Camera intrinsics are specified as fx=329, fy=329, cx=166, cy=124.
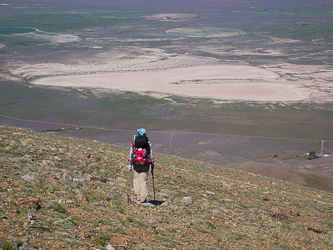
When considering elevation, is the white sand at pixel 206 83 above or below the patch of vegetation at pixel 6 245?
below

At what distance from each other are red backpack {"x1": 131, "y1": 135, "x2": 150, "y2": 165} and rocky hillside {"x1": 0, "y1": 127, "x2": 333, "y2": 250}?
4.08ft

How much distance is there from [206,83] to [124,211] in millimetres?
64550

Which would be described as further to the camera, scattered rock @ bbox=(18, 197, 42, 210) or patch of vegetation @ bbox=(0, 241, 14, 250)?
scattered rock @ bbox=(18, 197, 42, 210)

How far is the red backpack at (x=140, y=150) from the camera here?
29.7 ft

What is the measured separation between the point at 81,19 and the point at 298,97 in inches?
5715

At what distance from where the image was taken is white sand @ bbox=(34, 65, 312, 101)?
6450cm

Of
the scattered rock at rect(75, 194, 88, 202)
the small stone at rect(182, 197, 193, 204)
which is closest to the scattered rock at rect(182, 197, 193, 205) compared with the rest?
the small stone at rect(182, 197, 193, 204)

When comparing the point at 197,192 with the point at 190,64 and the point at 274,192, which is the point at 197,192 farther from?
the point at 190,64

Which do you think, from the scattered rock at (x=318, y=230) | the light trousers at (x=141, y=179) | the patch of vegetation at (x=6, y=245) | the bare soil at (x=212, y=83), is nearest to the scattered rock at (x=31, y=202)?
the patch of vegetation at (x=6, y=245)

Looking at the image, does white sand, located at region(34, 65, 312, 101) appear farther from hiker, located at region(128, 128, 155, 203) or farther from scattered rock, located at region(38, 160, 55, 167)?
hiker, located at region(128, 128, 155, 203)

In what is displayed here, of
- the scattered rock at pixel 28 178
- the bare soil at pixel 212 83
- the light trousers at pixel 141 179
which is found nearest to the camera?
the scattered rock at pixel 28 178

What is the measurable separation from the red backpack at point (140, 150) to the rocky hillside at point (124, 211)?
124cm

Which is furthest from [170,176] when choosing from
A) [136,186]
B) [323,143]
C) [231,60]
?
[231,60]

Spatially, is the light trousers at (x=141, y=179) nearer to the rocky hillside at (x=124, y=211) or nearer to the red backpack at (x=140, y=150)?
the red backpack at (x=140, y=150)
